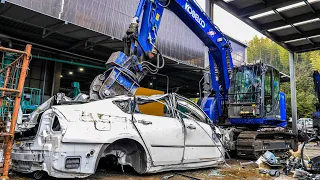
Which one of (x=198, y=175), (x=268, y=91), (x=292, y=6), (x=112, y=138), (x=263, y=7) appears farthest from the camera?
(x=292, y=6)

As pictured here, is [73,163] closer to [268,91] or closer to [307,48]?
[268,91]

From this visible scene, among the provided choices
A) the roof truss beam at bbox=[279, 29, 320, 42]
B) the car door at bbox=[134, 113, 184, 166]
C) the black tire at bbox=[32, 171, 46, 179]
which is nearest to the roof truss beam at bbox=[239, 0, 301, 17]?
the roof truss beam at bbox=[279, 29, 320, 42]

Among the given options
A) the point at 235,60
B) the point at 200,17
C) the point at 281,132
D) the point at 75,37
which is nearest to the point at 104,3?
the point at 75,37

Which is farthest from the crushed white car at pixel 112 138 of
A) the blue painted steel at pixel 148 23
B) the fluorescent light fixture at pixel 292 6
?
the fluorescent light fixture at pixel 292 6

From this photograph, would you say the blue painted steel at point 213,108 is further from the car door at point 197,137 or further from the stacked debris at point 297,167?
the car door at point 197,137

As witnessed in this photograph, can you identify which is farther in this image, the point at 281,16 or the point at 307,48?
the point at 307,48

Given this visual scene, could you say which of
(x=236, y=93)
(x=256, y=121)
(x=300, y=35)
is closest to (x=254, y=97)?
(x=236, y=93)

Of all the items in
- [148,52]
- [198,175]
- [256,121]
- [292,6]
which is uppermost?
[292,6]

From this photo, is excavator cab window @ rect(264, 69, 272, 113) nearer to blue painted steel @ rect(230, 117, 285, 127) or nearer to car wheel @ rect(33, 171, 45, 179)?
blue painted steel @ rect(230, 117, 285, 127)

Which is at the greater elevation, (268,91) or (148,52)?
(148,52)

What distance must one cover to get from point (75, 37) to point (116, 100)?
775 cm

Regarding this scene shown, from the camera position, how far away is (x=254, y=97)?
8688mm

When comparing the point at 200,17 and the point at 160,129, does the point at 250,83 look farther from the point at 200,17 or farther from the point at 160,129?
the point at 160,129

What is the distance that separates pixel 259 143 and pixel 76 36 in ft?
28.2
